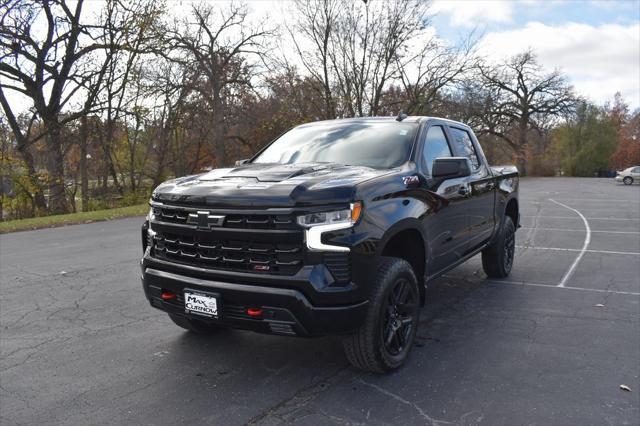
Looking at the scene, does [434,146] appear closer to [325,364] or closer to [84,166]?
[325,364]

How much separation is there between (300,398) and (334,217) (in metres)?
1.20

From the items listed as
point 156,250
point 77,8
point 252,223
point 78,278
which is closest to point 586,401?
point 252,223

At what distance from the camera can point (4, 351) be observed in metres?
4.01

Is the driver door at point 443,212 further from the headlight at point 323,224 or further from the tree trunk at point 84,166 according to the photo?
the tree trunk at point 84,166

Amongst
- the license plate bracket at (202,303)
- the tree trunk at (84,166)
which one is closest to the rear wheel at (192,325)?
the license plate bracket at (202,303)

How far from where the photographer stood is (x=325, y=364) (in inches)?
145

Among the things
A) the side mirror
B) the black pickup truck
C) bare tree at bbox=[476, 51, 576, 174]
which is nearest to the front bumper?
the black pickup truck

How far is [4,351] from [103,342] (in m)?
0.77

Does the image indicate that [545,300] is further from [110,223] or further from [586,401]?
[110,223]

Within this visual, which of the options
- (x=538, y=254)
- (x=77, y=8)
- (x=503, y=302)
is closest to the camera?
(x=503, y=302)

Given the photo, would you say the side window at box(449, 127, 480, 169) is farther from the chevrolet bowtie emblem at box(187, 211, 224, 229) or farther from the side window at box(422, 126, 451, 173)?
the chevrolet bowtie emblem at box(187, 211, 224, 229)

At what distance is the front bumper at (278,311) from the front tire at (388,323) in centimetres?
15

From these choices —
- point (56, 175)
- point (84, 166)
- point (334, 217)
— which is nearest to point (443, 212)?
point (334, 217)

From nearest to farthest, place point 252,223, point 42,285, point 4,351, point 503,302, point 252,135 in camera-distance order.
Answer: point 252,223 → point 4,351 → point 503,302 → point 42,285 → point 252,135
